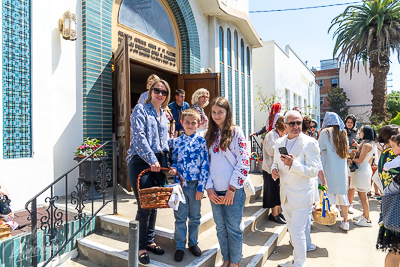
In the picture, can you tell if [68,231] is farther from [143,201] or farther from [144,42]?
[144,42]

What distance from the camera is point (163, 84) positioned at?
2.90m

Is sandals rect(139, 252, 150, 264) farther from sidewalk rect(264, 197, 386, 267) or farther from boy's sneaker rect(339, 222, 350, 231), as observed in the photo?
boy's sneaker rect(339, 222, 350, 231)

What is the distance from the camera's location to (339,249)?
379 cm

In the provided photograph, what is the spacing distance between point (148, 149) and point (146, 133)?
0.22 metres

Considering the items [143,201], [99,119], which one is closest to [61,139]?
[99,119]

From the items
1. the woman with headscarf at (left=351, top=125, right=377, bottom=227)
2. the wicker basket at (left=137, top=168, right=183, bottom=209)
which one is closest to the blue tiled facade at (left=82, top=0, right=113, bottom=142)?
the wicker basket at (left=137, top=168, right=183, bottom=209)

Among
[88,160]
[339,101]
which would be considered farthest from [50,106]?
[339,101]

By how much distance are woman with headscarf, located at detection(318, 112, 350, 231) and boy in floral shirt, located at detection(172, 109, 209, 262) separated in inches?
102

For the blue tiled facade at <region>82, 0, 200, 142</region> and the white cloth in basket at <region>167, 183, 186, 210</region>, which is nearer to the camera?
the white cloth in basket at <region>167, 183, 186, 210</region>

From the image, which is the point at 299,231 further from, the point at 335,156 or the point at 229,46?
the point at 229,46

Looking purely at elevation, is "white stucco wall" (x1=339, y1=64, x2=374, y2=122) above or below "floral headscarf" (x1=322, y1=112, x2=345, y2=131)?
above

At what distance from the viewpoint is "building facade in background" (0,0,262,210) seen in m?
3.80

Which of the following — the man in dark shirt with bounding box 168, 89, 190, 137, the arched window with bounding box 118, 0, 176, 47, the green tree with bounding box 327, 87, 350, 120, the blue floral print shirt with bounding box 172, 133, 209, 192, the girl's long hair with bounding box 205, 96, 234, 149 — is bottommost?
the blue floral print shirt with bounding box 172, 133, 209, 192

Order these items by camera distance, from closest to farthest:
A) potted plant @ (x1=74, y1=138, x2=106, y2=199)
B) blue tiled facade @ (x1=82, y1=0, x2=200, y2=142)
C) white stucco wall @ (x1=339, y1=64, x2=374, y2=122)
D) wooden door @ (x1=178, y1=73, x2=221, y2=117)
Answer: potted plant @ (x1=74, y1=138, x2=106, y2=199)
blue tiled facade @ (x1=82, y1=0, x2=200, y2=142)
wooden door @ (x1=178, y1=73, x2=221, y2=117)
white stucco wall @ (x1=339, y1=64, x2=374, y2=122)
